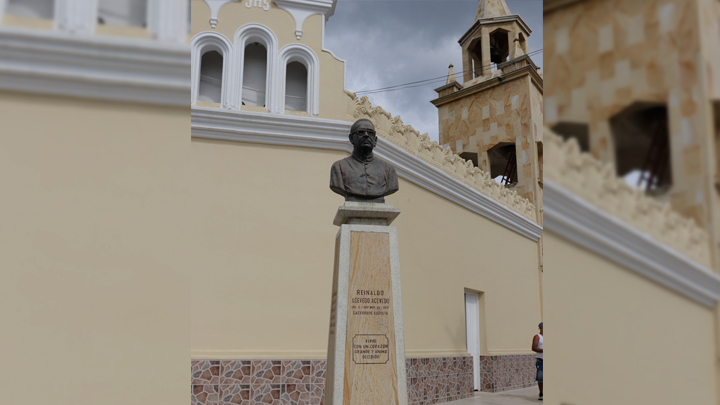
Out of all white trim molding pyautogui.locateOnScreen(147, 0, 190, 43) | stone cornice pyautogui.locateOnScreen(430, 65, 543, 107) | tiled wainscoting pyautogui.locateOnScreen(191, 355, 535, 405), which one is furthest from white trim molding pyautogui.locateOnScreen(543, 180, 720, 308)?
stone cornice pyautogui.locateOnScreen(430, 65, 543, 107)

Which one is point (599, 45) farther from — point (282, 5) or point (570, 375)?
point (282, 5)

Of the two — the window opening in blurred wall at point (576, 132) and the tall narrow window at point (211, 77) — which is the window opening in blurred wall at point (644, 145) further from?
the tall narrow window at point (211, 77)

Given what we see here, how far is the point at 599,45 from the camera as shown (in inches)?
22.8

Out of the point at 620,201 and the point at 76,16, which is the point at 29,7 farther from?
the point at 620,201

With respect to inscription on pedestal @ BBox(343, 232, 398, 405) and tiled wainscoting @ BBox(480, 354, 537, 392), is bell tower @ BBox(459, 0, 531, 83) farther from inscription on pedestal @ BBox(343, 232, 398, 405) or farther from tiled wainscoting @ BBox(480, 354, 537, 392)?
inscription on pedestal @ BBox(343, 232, 398, 405)

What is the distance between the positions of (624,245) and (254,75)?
7.59 metres

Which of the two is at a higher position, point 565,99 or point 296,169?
point 296,169

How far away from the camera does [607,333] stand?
601 millimetres

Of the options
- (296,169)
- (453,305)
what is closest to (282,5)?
(296,169)

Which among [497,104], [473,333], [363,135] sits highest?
[497,104]

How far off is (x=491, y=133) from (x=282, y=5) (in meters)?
7.92

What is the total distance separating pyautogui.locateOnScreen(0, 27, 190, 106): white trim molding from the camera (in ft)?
8.70

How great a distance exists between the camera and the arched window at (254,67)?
7305mm

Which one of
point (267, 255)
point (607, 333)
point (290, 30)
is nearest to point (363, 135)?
point (267, 255)
